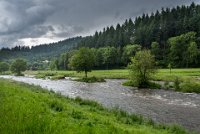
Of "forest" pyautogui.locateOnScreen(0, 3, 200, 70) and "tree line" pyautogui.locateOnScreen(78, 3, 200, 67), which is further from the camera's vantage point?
"tree line" pyautogui.locateOnScreen(78, 3, 200, 67)

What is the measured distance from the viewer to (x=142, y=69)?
67.2 m

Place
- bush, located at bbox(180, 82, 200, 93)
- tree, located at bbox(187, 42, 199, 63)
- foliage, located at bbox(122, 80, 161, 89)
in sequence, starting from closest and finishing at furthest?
bush, located at bbox(180, 82, 200, 93)
foliage, located at bbox(122, 80, 161, 89)
tree, located at bbox(187, 42, 199, 63)

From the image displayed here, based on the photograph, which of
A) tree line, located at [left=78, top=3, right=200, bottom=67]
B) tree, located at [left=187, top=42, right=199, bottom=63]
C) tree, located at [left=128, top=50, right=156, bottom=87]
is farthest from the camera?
tree line, located at [left=78, top=3, right=200, bottom=67]

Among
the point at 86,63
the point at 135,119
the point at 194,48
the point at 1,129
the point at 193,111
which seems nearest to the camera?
the point at 1,129

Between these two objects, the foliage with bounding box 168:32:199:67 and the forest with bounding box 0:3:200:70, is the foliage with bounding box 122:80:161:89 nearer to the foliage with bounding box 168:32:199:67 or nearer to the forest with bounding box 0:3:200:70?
the forest with bounding box 0:3:200:70

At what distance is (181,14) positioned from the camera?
177 m

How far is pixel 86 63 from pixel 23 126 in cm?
9279

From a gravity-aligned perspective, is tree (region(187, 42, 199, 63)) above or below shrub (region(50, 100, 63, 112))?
above

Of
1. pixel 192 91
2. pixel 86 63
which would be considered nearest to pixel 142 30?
pixel 86 63

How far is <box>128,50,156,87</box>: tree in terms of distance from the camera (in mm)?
66375

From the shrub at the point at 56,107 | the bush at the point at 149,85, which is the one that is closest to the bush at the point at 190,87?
the bush at the point at 149,85

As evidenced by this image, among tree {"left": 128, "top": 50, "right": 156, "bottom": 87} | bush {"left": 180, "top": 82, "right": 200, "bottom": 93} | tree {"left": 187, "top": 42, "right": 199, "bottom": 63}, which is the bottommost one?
bush {"left": 180, "top": 82, "right": 200, "bottom": 93}

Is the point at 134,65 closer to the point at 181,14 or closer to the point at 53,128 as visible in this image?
the point at 53,128

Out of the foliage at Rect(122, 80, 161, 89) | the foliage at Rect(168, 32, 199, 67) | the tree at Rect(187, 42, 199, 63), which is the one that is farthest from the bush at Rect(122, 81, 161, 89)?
the foliage at Rect(168, 32, 199, 67)
